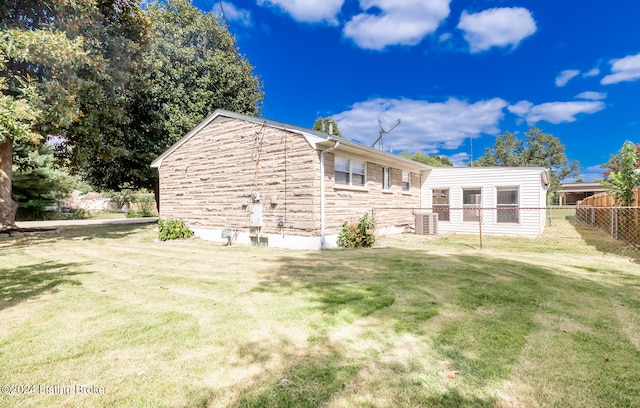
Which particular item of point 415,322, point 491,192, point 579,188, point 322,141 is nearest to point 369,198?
point 322,141

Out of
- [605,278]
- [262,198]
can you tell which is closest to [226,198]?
[262,198]

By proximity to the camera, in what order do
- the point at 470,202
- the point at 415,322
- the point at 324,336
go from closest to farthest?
the point at 324,336 → the point at 415,322 → the point at 470,202

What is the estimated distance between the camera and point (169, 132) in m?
16.7

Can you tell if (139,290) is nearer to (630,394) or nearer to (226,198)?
(630,394)

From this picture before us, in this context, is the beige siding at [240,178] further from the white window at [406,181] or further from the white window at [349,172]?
the white window at [406,181]

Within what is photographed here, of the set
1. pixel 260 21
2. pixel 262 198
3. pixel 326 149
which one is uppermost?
pixel 260 21

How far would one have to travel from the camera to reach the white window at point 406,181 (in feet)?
46.0

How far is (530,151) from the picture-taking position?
4559 centimetres

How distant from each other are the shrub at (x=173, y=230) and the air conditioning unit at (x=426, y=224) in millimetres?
9756

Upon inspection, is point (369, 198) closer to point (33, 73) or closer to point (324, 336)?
point (324, 336)

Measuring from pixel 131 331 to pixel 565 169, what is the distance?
65.4 metres

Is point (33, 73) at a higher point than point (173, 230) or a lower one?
higher

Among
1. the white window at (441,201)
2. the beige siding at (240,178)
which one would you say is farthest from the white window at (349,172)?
the white window at (441,201)

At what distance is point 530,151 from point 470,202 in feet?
135
